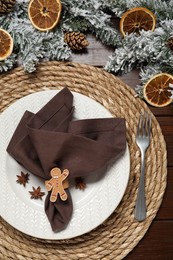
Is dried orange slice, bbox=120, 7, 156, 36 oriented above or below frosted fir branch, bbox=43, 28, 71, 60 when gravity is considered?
above

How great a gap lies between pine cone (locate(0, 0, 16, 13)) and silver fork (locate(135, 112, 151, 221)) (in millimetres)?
379

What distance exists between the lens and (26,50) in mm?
996

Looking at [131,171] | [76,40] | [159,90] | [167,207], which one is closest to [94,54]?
[76,40]

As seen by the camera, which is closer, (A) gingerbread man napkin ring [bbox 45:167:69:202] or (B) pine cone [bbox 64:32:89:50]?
(A) gingerbread man napkin ring [bbox 45:167:69:202]

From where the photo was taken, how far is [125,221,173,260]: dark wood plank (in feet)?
3.24

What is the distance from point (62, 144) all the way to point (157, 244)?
0.32 metres

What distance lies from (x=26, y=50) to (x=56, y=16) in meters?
0.10

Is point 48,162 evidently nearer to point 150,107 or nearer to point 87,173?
point 87,173

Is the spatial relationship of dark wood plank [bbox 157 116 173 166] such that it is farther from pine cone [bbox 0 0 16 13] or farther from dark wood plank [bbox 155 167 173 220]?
pine cone [bbox 0 0 16 13]

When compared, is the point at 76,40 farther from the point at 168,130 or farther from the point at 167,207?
the point at 167,207

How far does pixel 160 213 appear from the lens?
100 cm

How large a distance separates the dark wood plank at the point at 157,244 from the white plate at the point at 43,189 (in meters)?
0.13

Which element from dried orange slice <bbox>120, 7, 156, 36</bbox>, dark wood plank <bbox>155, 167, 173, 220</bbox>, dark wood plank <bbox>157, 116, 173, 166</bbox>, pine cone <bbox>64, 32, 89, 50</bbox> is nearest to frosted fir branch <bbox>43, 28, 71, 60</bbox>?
→ pine cone <bbox>64, 32, 89, 50</bbox>

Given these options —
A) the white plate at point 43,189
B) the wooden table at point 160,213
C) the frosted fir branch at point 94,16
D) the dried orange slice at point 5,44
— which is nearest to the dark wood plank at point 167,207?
the wooden table at point 160,213
